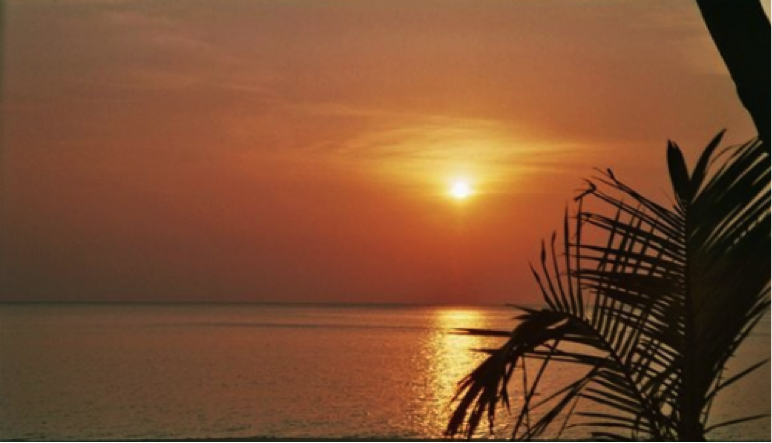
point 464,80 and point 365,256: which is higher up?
point 464,80

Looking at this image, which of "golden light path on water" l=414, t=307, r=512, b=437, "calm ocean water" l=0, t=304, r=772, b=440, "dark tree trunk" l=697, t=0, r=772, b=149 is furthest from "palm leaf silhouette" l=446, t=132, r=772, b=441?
"golden light path on water" l=414, t=307, r=512, b=437

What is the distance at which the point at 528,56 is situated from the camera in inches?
696

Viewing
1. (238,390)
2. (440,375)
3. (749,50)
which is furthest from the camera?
(440,375)

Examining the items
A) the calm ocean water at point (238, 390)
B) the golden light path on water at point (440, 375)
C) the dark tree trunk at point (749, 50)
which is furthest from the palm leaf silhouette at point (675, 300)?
the golden light path on water at point (440, 375)

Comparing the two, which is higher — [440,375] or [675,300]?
[440,375]

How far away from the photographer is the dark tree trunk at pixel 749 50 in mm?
1474

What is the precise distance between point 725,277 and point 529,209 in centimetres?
1805

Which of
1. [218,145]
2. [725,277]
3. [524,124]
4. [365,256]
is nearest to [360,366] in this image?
[365,256]

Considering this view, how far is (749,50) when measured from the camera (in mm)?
1491

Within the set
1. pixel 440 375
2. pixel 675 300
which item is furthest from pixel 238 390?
pixel 675 300

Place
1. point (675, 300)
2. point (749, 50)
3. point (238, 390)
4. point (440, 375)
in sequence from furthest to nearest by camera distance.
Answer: point (440, 375) < point (238, 390) < point (675, 300) < point (749, 50)

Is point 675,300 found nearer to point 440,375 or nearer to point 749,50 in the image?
point 749,50

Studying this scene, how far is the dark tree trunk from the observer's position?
1.47 m

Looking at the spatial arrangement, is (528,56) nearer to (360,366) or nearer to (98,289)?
(98,289)
